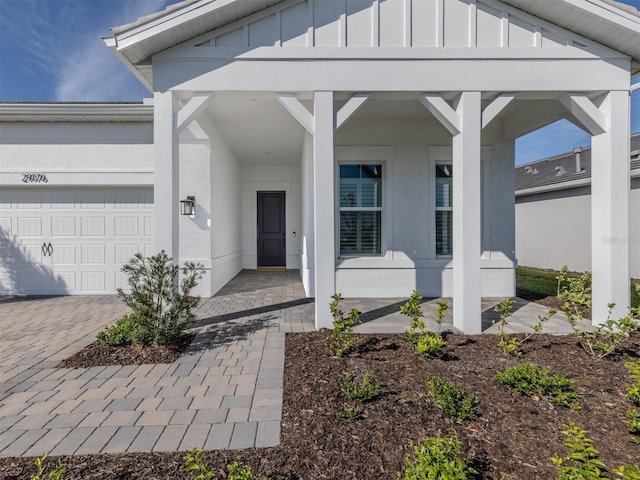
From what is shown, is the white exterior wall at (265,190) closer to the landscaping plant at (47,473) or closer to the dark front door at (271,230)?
the dark front door at (271,230)

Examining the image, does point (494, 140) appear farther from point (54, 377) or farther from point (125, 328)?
point (54, 377)

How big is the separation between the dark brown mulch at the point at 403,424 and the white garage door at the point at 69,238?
4.71m

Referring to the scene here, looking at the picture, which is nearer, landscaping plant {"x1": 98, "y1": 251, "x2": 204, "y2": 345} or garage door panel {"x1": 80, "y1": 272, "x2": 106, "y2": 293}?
landscaping plant {"x1": 98, "y1": 251, "x2": 204, "y2": 345}

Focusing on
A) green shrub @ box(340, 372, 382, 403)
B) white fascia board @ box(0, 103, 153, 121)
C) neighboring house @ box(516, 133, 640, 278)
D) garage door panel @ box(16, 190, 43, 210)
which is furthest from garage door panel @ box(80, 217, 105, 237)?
neighboring house @ box(516, 133, 640, 278)

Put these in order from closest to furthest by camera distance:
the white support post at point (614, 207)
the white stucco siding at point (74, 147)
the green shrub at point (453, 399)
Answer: the green shrub at point (453, 399) → the white support post at point (614, 207) → the white stucco siding at point (74, 147)

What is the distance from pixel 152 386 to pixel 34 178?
18.6 ft

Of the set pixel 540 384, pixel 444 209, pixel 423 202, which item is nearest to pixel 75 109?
pixel 423 202

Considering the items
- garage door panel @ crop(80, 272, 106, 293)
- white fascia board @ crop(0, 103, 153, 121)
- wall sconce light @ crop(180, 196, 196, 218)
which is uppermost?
white fascia board @ crop(0, 103, 153, 121)

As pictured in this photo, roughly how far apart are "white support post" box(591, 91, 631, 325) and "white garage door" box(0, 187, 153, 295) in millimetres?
7111

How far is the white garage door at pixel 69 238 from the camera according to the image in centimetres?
610

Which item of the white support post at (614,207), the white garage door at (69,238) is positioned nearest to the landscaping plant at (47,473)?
the white garage door at (69,238)

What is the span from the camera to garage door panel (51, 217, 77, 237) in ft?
20.1

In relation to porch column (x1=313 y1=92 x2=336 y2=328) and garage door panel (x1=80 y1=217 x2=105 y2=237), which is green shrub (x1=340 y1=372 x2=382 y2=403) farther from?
garage door panel (x1=80 y1=217 x2=105 y2=237)

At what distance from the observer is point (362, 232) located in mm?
5910
